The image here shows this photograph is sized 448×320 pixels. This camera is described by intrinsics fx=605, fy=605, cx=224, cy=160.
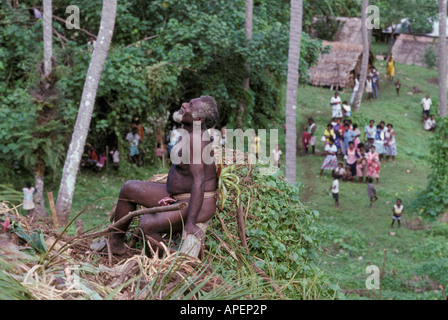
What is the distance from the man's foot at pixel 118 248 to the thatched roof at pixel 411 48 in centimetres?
2751

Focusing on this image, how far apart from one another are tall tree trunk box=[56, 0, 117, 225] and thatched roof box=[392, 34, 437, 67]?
2241 centimetres

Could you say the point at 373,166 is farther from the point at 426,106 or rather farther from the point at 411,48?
the point at 411,48

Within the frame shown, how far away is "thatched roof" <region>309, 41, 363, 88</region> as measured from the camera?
79.0 ft

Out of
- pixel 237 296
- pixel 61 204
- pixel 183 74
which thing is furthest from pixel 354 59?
pixel 237 296

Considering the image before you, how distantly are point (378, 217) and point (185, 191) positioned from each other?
9.27 metres

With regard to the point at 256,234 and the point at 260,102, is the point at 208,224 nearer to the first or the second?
the point at 256,234

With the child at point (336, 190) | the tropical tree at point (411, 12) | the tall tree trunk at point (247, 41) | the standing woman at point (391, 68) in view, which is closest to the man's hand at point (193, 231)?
the child at point (336, 190)

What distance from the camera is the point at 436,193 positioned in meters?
13.5

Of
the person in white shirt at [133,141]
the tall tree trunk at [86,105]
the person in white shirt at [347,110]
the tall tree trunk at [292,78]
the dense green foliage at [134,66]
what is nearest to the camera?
the tall tree trunk at [86,105]

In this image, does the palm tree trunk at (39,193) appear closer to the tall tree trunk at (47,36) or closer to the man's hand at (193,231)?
the tall tree trunk at (47,36)

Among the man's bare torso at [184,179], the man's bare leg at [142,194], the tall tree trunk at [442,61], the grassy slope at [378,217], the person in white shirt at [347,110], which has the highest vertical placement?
the tall tree trunk at [442,61]

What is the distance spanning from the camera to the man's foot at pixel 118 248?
14.5 feet

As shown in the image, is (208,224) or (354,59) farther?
(354,59)
